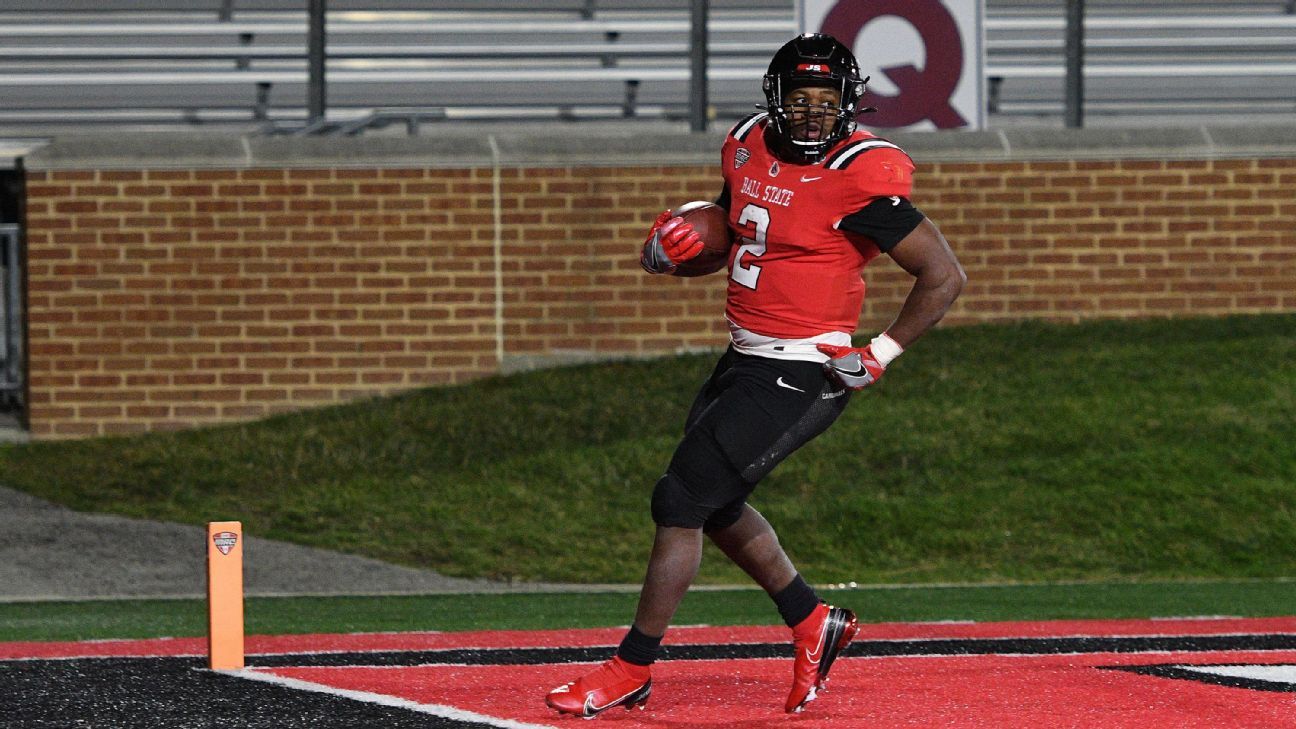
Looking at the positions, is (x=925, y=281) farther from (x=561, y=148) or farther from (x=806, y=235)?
(x=561, y=148)

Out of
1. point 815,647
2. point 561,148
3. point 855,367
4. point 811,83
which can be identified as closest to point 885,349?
point 855,367

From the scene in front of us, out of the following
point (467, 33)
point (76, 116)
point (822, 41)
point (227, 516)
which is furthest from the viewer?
point (467, 33)

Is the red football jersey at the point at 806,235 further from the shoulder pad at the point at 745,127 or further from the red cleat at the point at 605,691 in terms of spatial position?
the red cleat at the point at 605,691

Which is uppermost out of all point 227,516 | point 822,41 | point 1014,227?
point 822,41

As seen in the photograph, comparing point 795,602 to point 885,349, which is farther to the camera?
point 795,602

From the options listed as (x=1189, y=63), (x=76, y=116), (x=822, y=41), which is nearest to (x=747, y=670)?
(x=822, y=41)

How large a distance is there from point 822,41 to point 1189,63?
16341 millimetres

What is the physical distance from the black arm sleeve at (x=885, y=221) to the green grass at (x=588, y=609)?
3.47 meters

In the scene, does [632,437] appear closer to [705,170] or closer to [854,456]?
[854,456]

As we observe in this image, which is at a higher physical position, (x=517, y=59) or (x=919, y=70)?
(x=517, y=59)

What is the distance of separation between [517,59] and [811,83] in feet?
48.3

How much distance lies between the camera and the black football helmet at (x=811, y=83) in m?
5.61

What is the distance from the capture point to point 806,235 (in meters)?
5.61

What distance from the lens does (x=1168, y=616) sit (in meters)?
9.11
